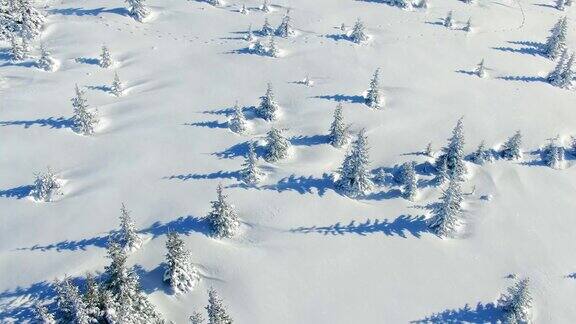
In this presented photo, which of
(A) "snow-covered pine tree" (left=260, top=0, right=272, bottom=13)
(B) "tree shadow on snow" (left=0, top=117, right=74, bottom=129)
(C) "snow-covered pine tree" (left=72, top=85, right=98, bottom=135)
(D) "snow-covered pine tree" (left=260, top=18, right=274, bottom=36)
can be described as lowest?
(B) "tree shadow on snow" (left=0, top=117, right=74, bottom=129)

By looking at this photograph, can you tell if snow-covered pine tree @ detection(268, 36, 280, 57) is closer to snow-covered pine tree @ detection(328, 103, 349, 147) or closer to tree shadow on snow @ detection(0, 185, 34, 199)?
snow-covered pine tree @ detection(328, 103, 349, 147)

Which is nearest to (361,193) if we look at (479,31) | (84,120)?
(84,120)

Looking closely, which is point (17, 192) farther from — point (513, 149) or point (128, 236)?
point (513, 149)

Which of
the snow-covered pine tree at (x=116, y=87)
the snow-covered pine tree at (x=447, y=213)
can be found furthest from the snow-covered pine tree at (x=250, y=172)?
the snow-covered pine tree at (x=116, y=87)

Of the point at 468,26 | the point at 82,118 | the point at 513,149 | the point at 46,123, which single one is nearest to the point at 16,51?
the point at 46,123

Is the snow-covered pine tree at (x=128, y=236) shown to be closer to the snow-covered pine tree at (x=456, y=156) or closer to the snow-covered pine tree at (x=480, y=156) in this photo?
the snow-covered pine tree at (x=456, y=156)

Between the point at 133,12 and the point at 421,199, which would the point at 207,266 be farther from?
→ the point at 133,12

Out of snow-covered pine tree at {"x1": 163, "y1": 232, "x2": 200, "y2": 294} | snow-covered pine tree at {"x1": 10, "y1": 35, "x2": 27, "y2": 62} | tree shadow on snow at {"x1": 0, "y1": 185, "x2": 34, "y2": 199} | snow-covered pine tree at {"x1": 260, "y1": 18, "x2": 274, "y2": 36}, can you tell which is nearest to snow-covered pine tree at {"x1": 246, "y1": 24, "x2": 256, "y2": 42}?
snow-covered pine tree at {"x1": 260, "y1": 18, "x2": 274, "y2": 36}
